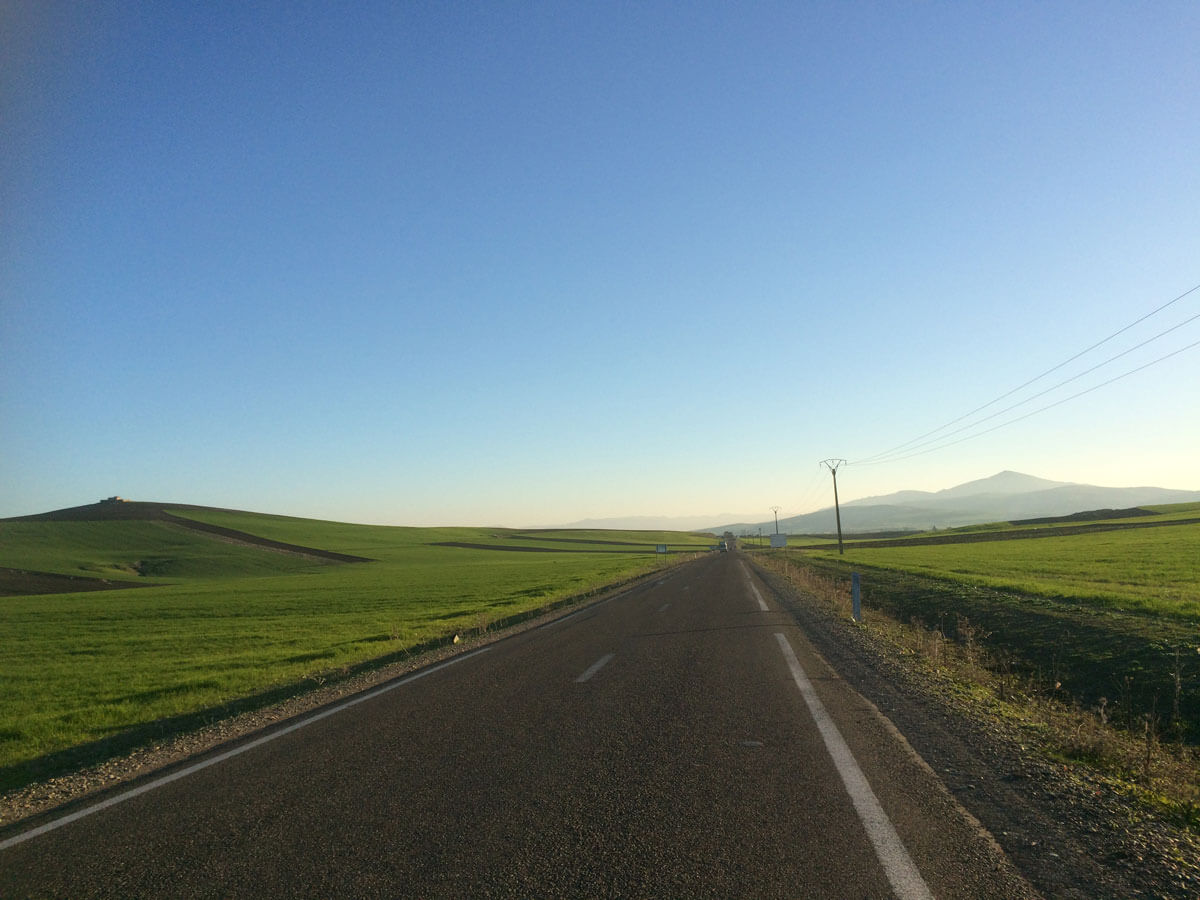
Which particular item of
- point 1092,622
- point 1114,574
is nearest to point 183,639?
point 1092,622

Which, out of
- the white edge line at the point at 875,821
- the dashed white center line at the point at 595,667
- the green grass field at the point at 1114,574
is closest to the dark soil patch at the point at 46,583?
the dashed white center line at the point at 595,667

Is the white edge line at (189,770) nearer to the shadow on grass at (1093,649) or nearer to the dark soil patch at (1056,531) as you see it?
the shadow on grass at (1093,649)

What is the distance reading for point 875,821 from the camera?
4656 mm

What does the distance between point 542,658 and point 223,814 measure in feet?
24.4

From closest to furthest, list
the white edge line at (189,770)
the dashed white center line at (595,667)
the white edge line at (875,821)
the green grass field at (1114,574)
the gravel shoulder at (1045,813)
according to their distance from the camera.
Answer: the white edge line at (875,821)
the gravel shoulder at (1045,813)
the white edge line at (189,770)
the dashed white center line at (595,667)
the green grass field at (1114,574)

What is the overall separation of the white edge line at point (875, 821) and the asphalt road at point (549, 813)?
→ 0.06 ft

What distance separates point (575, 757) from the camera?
633 centimetres

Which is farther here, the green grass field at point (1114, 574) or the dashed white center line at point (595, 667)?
the green grass field at point (1114, 574)

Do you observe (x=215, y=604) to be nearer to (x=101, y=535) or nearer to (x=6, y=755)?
(x=6, y=755)

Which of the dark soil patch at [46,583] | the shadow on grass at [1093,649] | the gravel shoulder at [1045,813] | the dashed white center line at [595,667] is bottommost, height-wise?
the dark soil patch at [46,583]

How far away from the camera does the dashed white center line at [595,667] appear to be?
33.4ft

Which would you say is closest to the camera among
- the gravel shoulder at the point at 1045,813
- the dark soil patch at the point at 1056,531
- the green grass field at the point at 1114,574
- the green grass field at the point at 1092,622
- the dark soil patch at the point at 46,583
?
the gravel shoulder at the point at 1045,813

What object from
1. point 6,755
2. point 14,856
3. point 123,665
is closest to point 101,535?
point 123,665

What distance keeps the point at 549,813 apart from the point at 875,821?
92.0 inches
